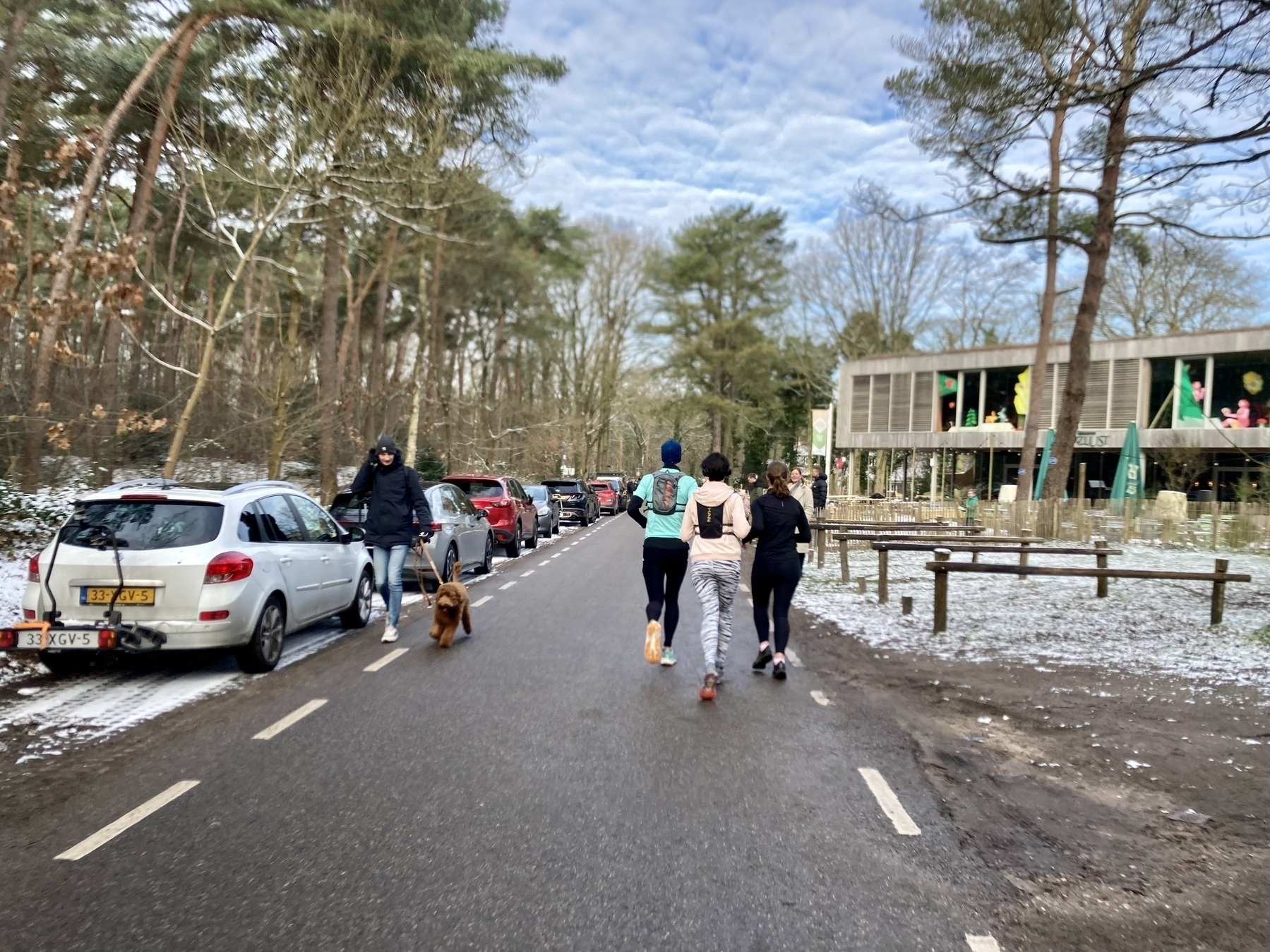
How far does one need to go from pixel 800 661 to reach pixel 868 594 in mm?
5215

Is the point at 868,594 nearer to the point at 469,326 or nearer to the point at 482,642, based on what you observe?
the point at 482,642

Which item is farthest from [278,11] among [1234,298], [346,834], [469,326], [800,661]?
[1234,298]

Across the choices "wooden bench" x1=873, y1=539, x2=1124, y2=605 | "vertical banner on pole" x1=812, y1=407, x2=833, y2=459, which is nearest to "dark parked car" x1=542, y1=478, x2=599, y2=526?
"vertical banner on pole" x1=812, y1=407, x2=833, y2=459

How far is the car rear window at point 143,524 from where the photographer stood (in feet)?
24.1

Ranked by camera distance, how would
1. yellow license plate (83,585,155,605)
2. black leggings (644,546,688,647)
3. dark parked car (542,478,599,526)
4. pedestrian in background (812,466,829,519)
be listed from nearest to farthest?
yellow license plate (83,585,155,605)
black leggings (644,546,688,647)
pedestrian in background (812,466,829,519)
dark parked car (542,478,599,526)

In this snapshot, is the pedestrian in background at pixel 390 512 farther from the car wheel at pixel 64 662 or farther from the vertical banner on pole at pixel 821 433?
the vertical banner on pole at pixel 821 433

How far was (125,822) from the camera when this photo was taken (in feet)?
14.3

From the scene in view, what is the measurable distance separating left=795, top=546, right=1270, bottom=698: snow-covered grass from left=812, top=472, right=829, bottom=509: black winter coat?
11.8 m

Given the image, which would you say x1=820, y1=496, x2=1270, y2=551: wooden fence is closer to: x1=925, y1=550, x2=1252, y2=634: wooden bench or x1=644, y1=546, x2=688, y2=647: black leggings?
x1=925, y1=550, x2=1252, y2=634: wooden bench

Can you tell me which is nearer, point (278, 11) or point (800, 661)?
point (800, 661)

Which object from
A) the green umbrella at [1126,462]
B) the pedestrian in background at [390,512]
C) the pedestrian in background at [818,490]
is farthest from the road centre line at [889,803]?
the pedestrian in background at [818,490]

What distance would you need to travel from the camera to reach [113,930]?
3.32m

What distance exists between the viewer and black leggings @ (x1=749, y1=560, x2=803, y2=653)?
7.68m

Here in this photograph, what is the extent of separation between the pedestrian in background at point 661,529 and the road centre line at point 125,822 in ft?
12.2
